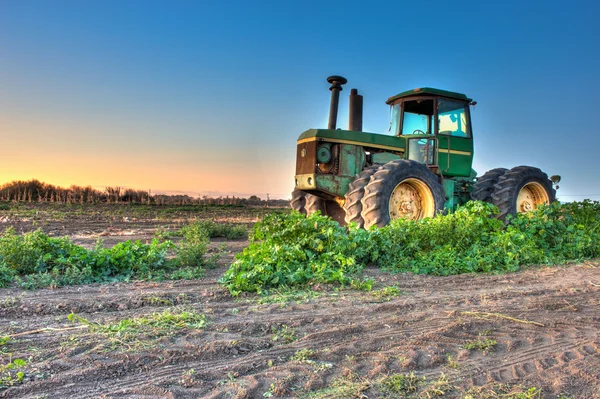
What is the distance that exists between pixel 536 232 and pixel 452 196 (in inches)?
91.4

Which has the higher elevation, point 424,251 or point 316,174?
point 316,174

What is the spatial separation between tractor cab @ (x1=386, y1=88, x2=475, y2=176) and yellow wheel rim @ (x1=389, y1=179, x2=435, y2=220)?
1135mm

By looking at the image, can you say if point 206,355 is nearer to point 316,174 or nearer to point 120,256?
point 120,256

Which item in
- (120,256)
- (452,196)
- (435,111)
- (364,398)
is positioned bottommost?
(364,398)

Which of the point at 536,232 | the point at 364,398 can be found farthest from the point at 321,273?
the point at 536,232

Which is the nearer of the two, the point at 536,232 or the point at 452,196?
the point at 536,232

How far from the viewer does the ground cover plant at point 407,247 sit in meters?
5.08

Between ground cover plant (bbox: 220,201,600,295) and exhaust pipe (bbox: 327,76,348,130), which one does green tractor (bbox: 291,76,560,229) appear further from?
ground cover plant (bbox: 220,201,600,295)

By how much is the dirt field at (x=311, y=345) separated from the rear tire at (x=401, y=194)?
10.6ft

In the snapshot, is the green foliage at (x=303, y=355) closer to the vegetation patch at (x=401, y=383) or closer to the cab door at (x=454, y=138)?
the vegetation patch at (x=401, y=383)

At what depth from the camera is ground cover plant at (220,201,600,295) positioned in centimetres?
508

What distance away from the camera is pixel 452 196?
33.1 ft

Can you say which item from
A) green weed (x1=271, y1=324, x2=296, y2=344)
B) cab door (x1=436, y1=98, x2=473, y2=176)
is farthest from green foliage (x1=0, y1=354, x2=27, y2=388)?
cab door (x1=436, y1=98, x2=473, y2=176)

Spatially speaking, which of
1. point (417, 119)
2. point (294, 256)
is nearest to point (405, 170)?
point (417, 119)
